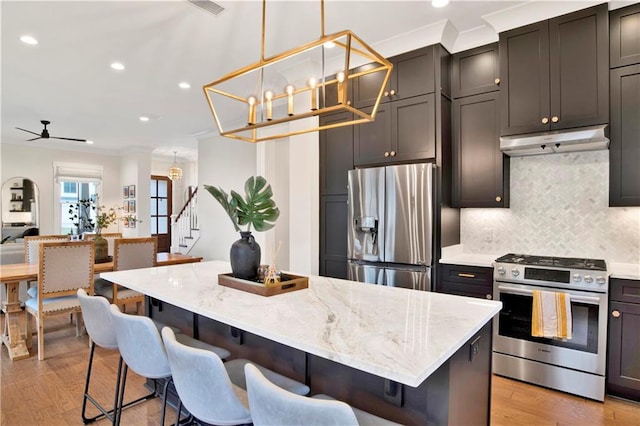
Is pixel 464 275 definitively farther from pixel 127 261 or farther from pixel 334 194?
pixel 127 261

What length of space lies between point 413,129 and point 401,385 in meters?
2.50

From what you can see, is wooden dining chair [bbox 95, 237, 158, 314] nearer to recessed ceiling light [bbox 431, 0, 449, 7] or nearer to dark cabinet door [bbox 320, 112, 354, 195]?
dark cabinet door [bbox 320, 112, 354, 195]

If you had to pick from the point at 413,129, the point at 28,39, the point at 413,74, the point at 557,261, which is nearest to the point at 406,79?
the point at 413,74

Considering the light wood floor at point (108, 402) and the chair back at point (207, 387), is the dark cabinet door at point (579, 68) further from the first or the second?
the chair back at point (207, 387)

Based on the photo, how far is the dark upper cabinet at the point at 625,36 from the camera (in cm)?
262

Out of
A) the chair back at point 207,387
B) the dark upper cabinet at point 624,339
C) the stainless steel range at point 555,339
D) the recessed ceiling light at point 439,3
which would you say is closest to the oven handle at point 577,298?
the stainless steel range at point 555,339

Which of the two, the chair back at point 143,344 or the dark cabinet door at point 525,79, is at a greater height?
the dark cabinet door at point 525,79

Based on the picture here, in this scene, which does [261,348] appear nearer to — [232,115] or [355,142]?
[355,142]

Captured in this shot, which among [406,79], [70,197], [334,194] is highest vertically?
[406,79]

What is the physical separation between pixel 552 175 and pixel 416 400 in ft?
9.14

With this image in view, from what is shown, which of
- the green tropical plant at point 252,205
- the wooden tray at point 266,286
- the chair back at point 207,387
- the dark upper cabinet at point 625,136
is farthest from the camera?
the dark upper cabinet at point 625,136

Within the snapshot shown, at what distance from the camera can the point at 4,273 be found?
3.61 metres

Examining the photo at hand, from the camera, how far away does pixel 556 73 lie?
2.90 m

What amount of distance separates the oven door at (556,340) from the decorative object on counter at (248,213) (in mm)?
2023
